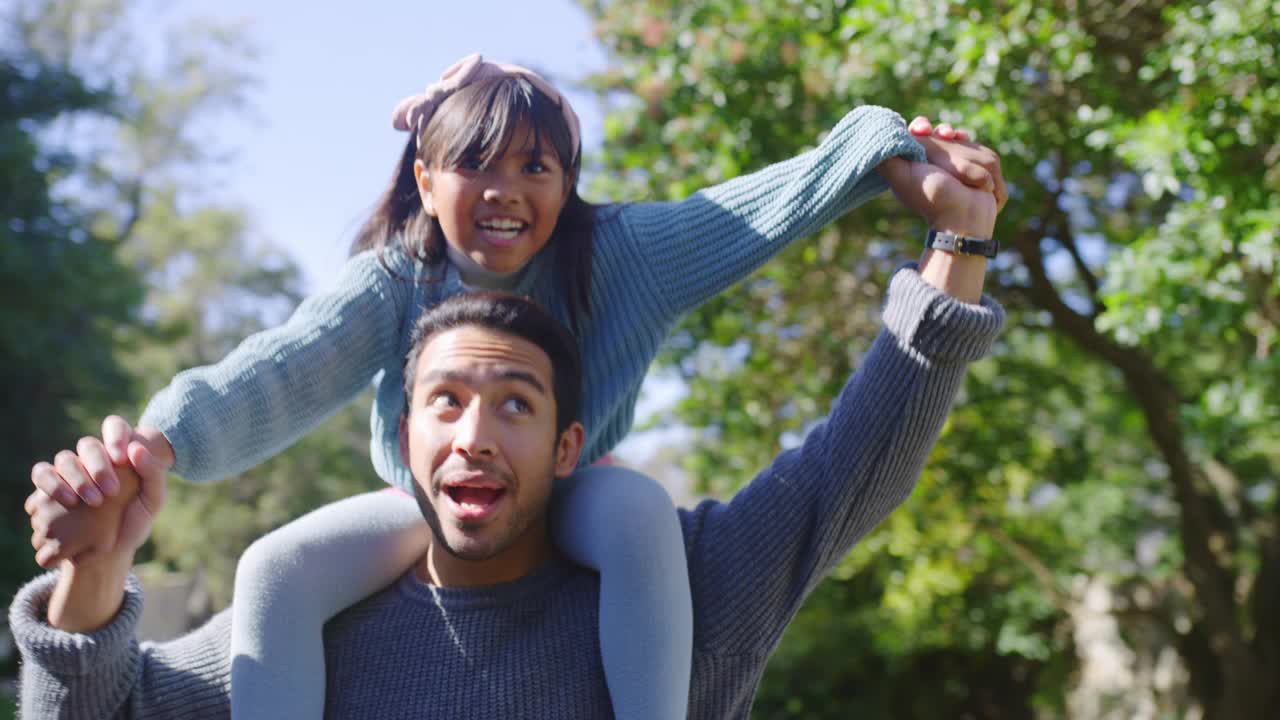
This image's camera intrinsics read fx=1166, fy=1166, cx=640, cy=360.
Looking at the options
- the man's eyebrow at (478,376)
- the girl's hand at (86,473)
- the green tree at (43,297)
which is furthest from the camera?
the green tree at (43,297)

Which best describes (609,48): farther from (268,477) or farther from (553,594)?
(268,477)

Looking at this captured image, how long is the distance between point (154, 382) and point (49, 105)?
244 inches

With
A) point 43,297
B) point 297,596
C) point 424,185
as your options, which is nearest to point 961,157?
point 424,185

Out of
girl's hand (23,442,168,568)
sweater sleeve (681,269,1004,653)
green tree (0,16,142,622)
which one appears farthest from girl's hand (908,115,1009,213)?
green tree (0,16,142,622)

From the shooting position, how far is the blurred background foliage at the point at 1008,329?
13.7ft

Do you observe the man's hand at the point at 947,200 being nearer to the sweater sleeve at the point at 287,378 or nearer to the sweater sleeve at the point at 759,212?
the sweater sleeve at the point at 759,212

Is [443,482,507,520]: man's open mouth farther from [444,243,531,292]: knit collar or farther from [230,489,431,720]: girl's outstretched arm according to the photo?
[444,243,531,292]: knit collar

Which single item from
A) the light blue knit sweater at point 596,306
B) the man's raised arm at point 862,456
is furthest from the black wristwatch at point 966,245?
the light blue knit sweater at point 596,306

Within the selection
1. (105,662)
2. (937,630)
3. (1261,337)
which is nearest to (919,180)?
(105,662)

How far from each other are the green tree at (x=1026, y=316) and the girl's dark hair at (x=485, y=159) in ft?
9.02

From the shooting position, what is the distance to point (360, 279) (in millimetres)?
1666

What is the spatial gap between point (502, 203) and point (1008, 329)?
554 cm

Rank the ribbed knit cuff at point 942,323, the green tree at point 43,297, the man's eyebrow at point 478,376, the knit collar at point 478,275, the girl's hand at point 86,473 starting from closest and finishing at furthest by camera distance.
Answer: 1. the girl's hand at point 86,473
2. the ribbed knit cuff at point 942,323
3. the man's eyebrow at point 478,376
4. the knit collar at point 478,275
5. the green tree at point 43,297

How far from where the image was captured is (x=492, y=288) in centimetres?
173
